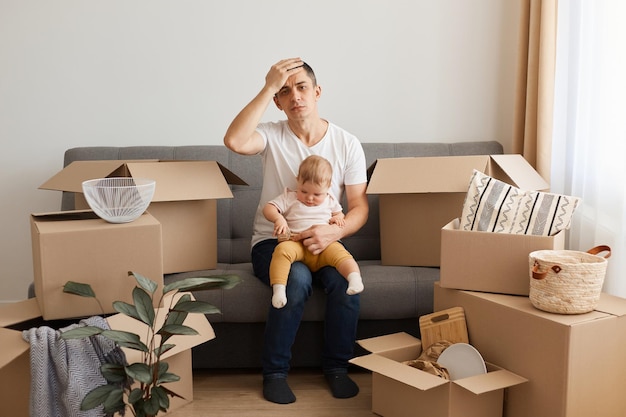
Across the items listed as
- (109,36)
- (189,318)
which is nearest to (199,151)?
(109,36)

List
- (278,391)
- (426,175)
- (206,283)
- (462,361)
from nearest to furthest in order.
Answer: (206,283) < (462,361) < (278,391) < (426,175)

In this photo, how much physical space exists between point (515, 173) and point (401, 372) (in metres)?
0.92

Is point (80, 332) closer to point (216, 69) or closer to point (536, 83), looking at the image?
point (216, 69)

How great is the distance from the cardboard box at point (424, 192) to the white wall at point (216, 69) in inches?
26.1

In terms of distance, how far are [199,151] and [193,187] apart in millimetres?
471

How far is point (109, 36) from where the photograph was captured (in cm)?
327

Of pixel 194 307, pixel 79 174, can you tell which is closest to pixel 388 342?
pixel 194 307

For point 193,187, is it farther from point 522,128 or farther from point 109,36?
point 522,128

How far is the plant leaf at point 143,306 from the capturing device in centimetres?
185

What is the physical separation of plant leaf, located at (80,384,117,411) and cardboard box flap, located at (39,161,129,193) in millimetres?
945

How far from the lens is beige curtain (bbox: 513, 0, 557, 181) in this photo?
2.85 meters

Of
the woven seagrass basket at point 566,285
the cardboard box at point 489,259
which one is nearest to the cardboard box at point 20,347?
the cardboard box at point 489,259

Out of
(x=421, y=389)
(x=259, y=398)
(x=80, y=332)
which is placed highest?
(x=80, y=332)

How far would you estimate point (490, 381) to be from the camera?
202cm
